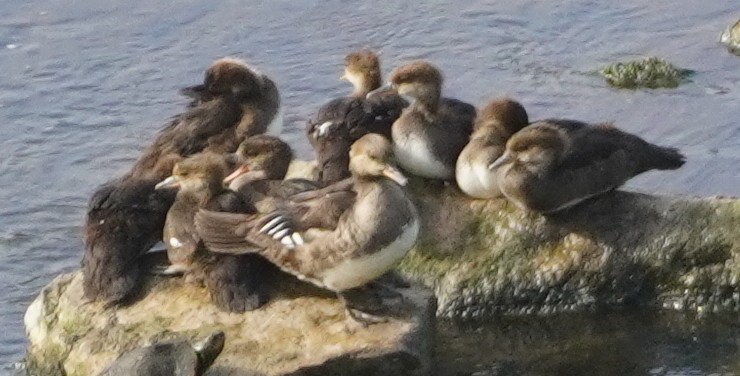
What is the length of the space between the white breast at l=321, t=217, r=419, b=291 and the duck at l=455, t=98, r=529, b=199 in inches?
44.5

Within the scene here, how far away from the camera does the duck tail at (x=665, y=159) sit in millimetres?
8850

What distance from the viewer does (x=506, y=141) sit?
8.70m

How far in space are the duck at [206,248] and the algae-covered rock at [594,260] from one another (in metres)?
1.04

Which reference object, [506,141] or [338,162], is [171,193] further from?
[506,141]

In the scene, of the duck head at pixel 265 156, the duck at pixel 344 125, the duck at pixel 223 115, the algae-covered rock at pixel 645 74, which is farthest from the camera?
the algae-covered rock at pixel 645 74

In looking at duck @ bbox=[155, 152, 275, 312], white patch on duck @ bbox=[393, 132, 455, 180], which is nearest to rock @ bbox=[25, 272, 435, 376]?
duck @ bbox=[155, 152, 275, 312]

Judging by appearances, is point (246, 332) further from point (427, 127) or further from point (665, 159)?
point (665, 159)

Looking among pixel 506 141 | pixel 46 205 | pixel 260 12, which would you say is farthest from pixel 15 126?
pixel 506 141

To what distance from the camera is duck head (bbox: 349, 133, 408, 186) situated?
24.4 feet

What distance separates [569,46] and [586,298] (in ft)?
15.8

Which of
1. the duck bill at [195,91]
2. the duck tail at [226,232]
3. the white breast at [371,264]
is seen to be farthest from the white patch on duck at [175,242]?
the duck bill at [195,91]

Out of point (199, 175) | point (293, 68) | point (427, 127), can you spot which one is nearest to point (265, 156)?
point (199, 175)

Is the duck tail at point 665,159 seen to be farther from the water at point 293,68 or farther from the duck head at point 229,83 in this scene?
the duck head at point 229,83

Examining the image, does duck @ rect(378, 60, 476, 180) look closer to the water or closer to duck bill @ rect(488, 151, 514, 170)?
duck bill @ rect(488, 151, 514, 170)
